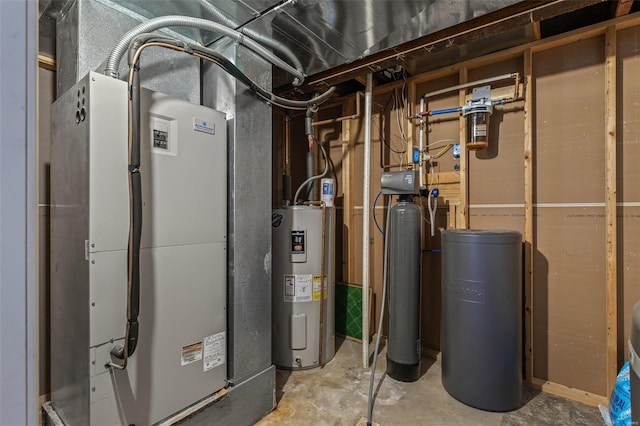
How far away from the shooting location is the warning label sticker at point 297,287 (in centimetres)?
242

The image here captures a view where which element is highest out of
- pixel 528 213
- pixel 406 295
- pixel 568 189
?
pixel 568 189

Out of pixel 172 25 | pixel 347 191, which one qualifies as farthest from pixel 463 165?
→ pixel 172 25

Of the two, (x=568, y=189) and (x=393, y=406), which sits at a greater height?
(x=568, y=189)

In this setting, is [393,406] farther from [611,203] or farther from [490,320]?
[611,203]

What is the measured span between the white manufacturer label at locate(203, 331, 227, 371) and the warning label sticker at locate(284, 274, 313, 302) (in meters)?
0.78

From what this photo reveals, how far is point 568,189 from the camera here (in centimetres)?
208

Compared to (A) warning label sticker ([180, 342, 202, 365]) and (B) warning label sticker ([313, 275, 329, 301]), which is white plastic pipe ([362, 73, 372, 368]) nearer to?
(B) warning label sticker ([313, 275, 329, 301])

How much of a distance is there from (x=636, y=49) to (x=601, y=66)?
167 mm

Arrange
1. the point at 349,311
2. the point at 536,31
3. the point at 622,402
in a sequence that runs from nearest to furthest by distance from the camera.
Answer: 1. the point at 622,402
2. the point at 536,31
3. the point at 349,311

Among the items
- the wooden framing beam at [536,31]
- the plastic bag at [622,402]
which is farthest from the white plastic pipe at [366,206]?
the plastic bag at [622,402]

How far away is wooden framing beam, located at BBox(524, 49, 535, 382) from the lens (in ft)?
7.05

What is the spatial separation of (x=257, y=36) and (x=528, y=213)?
210cm

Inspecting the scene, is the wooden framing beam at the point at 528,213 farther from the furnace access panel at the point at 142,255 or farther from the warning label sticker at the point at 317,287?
the furnace access panel at the point at 142,255

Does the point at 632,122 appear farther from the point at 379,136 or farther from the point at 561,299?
the point at 379,136
